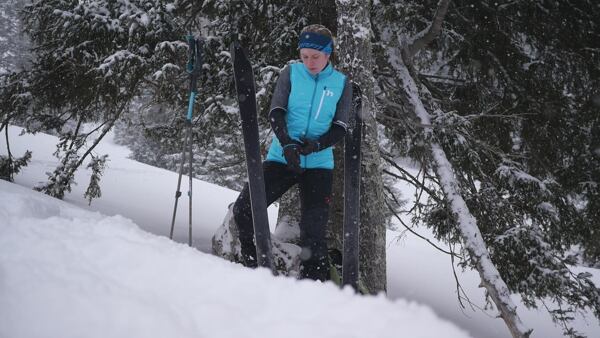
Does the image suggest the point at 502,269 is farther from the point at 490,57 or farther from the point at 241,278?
the point at 241,278

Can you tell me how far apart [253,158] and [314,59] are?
3.02ft

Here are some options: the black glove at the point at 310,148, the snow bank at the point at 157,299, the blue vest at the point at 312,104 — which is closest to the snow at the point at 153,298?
the snow bank at the point at 157,299

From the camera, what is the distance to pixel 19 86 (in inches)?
200

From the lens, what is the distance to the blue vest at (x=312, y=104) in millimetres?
2820

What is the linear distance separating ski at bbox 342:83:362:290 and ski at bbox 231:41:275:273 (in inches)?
25.5

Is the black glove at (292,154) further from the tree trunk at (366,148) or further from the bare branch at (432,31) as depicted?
the bare branch at (432,31)

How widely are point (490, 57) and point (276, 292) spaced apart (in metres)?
4.93

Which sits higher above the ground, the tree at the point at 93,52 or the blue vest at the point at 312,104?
the tree at the point at 93,52

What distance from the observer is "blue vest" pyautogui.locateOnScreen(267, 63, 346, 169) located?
2820mm

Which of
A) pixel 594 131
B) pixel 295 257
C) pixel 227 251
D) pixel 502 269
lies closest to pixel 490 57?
pixel 594 131

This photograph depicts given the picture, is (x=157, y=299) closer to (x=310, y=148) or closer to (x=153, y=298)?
(x=153, y=298)

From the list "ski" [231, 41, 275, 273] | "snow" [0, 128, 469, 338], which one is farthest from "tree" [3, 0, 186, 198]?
"snow" [0, 128, 469, 338]

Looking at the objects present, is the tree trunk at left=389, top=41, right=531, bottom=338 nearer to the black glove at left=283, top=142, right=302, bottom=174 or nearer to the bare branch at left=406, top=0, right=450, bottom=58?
the bare branch at left=406, top=0, right=450, bottom=58

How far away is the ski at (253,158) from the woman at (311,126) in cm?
16
